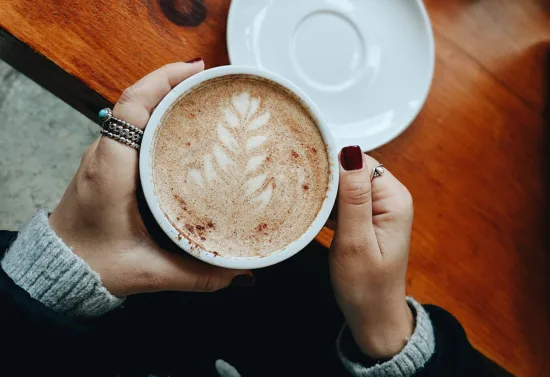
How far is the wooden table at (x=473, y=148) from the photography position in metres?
0.78

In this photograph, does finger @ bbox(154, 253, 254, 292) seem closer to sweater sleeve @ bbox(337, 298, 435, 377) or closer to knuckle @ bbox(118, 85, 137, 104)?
knuckle @ bbox(118, 85, 137, 104)

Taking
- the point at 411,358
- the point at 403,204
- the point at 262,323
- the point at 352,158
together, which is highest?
the point at 352,158

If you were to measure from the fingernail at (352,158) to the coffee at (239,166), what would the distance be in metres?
0.04

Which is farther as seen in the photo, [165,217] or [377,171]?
[377,171]

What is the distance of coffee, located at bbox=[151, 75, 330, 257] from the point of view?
0.60m

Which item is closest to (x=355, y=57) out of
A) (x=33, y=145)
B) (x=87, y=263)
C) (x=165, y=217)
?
(x=165, y=217)

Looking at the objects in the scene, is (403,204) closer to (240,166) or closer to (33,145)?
(240,166)


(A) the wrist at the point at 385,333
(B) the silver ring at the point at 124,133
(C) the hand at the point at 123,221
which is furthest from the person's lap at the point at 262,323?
(B) the silver ring at the point at 124,133

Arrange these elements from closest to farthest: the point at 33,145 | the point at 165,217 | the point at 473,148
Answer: the point at 165,217, the point at 473,148, the point at 33,145

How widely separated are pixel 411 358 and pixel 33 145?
1.12 metres

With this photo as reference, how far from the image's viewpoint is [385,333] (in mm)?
787

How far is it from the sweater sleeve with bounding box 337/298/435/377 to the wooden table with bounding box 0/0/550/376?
83 mm

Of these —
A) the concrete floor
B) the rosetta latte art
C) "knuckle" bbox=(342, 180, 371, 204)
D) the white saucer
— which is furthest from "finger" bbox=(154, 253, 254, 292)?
the concrete floor

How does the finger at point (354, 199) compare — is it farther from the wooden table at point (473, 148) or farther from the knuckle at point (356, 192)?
the wooden table at point (473, 148)
